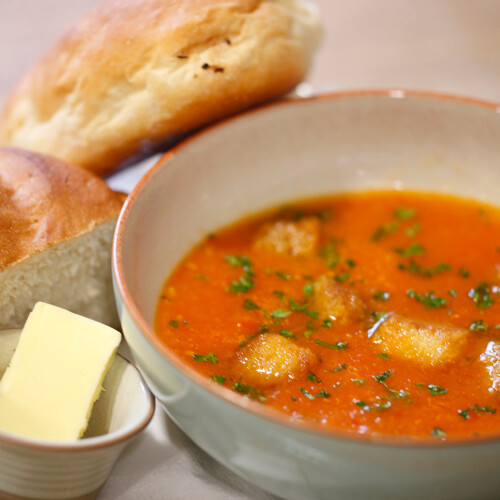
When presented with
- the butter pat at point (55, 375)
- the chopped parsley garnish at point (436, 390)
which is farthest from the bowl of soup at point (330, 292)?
the butter pat at point (55, 375)

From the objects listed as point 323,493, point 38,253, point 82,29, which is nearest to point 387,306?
point 323,493

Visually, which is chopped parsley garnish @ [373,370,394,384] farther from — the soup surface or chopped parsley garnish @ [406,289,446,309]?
chopped parsley garnish @ [406,289,446,309]

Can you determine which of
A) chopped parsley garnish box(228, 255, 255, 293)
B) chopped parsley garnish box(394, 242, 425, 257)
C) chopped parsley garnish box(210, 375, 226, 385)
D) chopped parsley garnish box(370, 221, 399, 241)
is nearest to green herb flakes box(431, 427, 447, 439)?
chopped parsley garnish box(210, 375, 226, 385)

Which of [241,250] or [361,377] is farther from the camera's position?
[241,250]

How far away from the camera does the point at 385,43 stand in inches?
201

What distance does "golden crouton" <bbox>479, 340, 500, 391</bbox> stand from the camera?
2.19 meters

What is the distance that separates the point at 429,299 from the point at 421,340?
35 centimetres

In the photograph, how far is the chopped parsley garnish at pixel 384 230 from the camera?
118 inches

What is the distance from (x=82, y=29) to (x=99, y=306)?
1.22m

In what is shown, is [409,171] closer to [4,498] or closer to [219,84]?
[219,84]

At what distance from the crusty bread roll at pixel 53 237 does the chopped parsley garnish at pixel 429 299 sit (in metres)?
1.17

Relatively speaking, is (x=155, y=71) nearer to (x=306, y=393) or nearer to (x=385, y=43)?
(x=306, y=393)

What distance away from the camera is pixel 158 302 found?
8.48 feet

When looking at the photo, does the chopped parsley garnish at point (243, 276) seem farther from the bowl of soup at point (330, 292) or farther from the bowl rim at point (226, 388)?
the bowl rim at point (226, 388)
